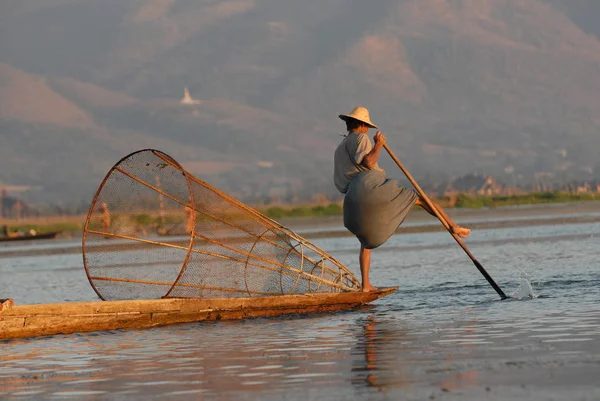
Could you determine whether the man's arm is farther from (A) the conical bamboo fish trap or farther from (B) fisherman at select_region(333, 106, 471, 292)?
(A) the conical bamboo fish trap

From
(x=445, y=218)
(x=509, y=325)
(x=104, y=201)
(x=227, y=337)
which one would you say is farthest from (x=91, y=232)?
(x=509, y=325)

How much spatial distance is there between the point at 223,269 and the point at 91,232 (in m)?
1.59

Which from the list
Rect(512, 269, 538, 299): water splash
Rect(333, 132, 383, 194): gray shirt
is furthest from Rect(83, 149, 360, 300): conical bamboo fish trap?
Rect(512, 269, 538, 299): water splash

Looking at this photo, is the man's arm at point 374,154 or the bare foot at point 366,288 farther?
the bare foot at point 366,288

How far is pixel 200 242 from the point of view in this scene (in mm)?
14188

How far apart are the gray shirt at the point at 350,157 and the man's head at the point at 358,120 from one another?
0.13 m

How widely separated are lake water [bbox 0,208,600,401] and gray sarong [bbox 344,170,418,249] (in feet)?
3.04

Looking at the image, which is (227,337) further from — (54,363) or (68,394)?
(68,394)

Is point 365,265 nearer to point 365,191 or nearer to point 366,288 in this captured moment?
point 366,288

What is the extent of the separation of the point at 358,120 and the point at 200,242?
2.41 metres

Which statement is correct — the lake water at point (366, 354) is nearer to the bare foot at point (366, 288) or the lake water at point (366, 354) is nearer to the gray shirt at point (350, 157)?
the bare foot at point (366, 288)

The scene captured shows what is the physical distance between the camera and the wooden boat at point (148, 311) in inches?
481

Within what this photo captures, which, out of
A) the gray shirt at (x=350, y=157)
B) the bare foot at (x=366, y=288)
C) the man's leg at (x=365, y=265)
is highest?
the gray shirt at (x=350, y=157)

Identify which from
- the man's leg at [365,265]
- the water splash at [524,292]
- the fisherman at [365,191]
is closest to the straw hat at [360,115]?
the fisherman at [365,191]
